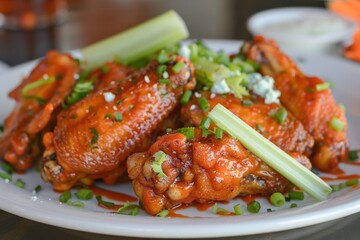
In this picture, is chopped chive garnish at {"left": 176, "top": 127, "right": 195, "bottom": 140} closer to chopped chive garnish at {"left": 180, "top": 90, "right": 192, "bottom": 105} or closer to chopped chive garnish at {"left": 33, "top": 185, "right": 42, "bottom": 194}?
chopped chive garnish at {"left": 180, "top": 90, "right": 192, "bottom": 105}

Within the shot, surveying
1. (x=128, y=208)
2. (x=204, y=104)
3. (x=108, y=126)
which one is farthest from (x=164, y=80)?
(x=128, y=208)

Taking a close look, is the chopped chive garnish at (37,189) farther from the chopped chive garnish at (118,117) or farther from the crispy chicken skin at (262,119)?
the crispy chicken skin at (262,119)

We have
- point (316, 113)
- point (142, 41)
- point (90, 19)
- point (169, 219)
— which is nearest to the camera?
point (169, 219)

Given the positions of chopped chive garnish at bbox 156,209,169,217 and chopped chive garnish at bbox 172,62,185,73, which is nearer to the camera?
chopped chive garnish at bbox 156,209,169,217

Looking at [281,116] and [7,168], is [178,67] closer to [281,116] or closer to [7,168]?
[281,116]

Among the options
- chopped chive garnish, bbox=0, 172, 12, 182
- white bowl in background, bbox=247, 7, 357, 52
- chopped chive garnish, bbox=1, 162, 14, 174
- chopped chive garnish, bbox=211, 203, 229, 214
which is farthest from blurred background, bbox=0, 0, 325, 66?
chopped chive garnish, bbox=211, 203, 229, 214

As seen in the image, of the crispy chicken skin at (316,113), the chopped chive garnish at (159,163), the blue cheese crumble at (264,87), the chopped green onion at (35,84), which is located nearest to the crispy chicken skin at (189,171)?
the chopped chive garnish at (159,163)
